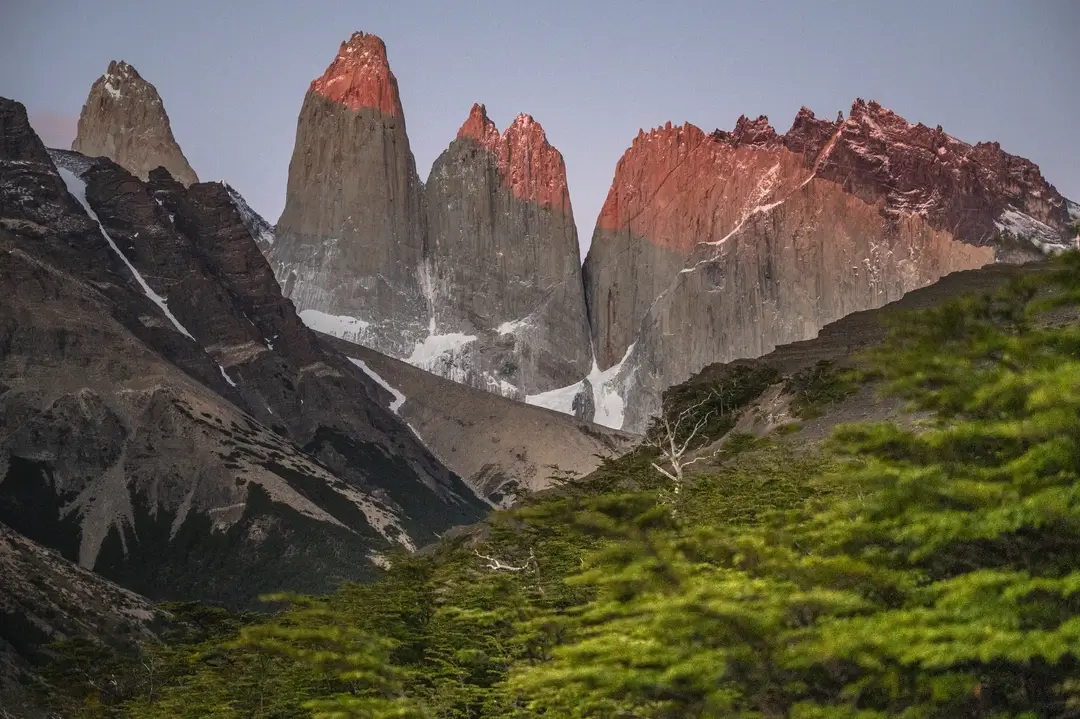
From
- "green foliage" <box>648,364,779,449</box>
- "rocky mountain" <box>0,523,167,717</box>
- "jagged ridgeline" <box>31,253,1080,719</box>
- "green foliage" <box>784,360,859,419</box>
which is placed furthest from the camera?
"rocky mountain" <box>0,523,167,717</box>

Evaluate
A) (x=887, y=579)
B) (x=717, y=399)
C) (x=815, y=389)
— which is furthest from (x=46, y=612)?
(x=887, y=579)

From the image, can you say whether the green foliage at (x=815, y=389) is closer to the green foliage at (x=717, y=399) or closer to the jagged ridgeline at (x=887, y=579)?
the green foliage at (x=717, y=399)

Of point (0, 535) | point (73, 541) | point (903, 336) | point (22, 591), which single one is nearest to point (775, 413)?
point (903, 336)

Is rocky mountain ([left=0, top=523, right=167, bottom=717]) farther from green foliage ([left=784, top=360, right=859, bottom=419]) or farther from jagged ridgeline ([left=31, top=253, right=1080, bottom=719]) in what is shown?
jagged ridgeline ([left=31, top=253, right=1080, bottom=719])

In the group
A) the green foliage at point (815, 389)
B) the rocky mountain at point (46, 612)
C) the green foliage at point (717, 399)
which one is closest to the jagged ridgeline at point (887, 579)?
the green foliage at point (815, 389)

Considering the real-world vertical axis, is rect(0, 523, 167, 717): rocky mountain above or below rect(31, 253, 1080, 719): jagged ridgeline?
below

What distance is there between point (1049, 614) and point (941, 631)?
1492mm

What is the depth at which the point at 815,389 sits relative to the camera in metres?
85.2

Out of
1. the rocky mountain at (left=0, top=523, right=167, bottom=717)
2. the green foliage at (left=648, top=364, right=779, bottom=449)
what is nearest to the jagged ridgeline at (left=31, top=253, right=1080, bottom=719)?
the green foliage at (left=648, top=364, right=779, bottom=449)

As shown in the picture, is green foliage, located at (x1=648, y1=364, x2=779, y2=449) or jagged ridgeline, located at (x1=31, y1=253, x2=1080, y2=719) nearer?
jagged ridgeline, located at (x1=31, y1=253, x2=1080, y2=719)

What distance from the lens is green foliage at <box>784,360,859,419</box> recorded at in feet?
255

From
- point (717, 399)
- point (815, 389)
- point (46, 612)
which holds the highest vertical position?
point (717, 399)

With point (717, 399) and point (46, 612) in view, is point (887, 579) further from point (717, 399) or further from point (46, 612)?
point (46, 612)

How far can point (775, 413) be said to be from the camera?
8969 centimetres
